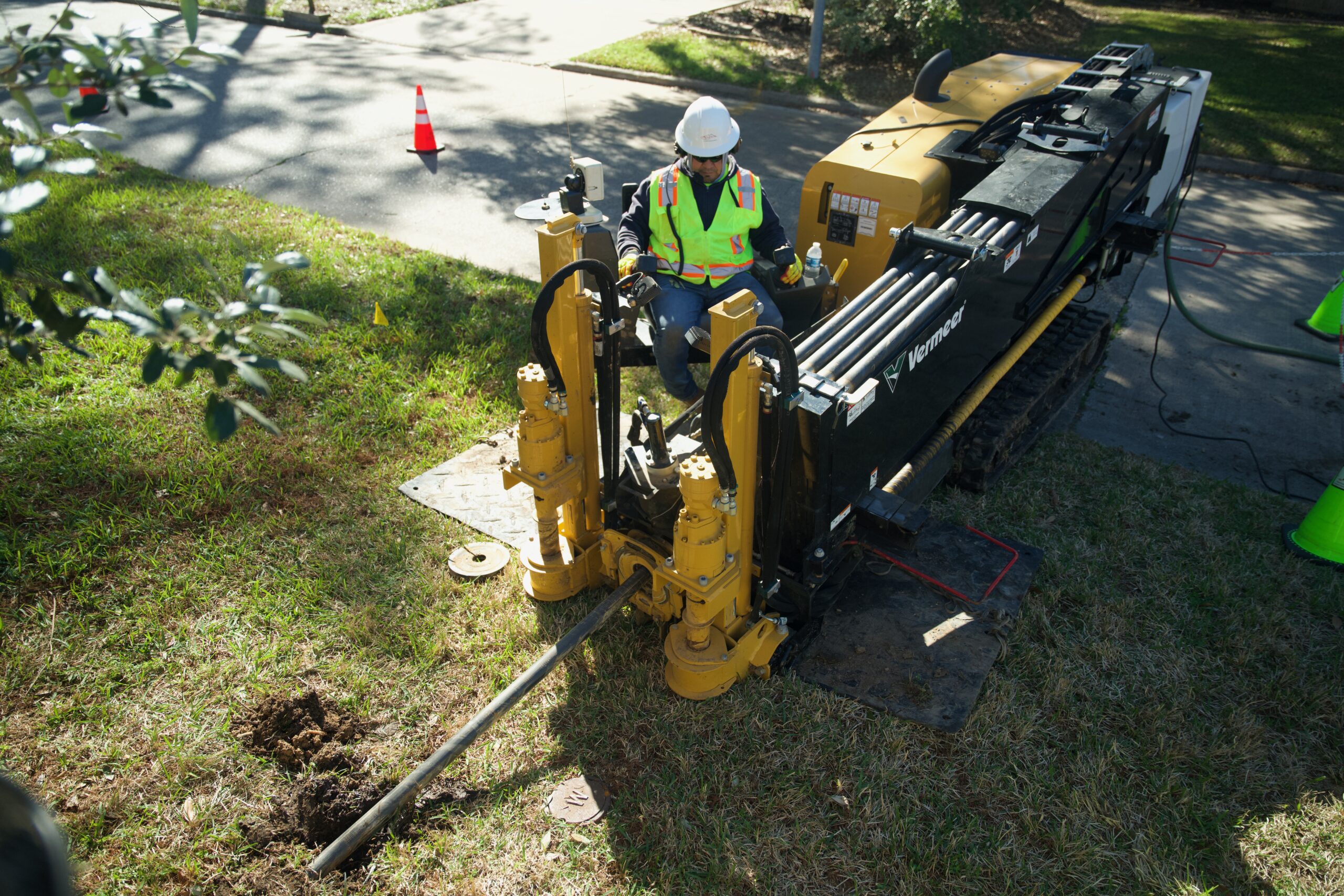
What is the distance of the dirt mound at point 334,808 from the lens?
3061 mm

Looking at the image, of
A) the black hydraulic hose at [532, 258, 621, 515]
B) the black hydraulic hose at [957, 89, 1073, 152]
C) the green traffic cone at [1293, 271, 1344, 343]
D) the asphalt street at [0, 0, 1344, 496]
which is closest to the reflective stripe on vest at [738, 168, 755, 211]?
the black hydraulic hose at [532, 258, 621, 515]

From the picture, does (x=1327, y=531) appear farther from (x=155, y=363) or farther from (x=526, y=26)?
(x=526, y=26)

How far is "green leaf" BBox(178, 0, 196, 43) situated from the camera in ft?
5.23

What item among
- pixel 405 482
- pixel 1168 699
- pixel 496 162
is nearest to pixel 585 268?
pixel 405 482

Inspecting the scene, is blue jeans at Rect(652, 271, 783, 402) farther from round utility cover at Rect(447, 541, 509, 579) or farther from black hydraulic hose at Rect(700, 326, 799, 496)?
black hydraulic hose at Rect(700, 326, 799, 496)

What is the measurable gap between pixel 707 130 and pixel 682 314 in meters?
0.89

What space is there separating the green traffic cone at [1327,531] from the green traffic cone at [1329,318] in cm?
267

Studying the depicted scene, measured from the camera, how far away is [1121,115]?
15.6 ft

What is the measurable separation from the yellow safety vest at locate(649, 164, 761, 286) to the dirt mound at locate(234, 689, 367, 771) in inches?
102

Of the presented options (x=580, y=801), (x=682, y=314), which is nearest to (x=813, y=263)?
(x=682, y=314)

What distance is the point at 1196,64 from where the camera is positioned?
42.0 ft

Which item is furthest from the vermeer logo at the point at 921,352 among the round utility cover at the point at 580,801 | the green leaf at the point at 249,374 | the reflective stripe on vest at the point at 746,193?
the green leaf at the point at 249,374

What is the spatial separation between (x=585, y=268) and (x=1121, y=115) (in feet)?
11.1

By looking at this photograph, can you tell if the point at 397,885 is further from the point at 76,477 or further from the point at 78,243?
the point at 78,243
